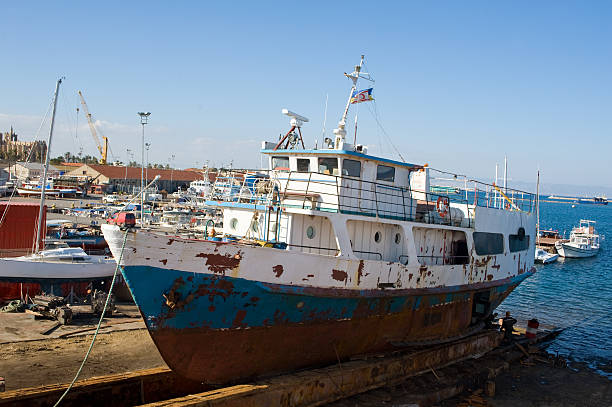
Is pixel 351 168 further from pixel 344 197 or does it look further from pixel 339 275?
pixel 339 275

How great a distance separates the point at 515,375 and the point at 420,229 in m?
5.16

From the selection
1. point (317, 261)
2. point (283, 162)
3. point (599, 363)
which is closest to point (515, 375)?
point (599, 363)

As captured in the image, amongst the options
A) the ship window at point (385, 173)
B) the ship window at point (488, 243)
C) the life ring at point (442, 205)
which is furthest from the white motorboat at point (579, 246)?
the ship window at point (385, 173)

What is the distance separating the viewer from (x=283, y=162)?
13.6 meters

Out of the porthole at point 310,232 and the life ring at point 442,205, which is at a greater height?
the life ring at point 442,205

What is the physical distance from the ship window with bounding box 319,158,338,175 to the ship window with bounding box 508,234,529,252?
7574mm

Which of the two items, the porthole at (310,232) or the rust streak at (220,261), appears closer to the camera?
the rust streak at (220,261)

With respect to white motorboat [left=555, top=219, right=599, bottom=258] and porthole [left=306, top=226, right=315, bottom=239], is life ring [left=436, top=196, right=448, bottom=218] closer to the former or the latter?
porthole [left=306, top=226, right=315, bottom=239]

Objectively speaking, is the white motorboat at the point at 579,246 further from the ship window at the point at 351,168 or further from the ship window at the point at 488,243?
the ship window at the point at 351,168

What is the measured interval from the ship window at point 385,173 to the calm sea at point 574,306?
930 centimetres

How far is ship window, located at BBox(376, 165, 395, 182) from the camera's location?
1338 cm

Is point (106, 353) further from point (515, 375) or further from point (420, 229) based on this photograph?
point (515, 375)

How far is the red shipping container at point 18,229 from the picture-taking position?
67.7 feet

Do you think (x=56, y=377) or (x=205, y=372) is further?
(x=56, y=377)
